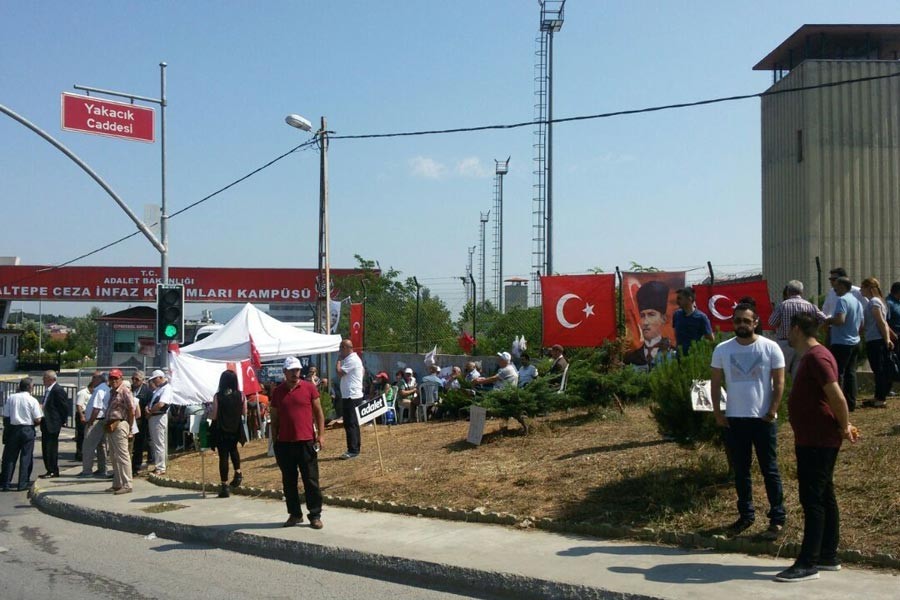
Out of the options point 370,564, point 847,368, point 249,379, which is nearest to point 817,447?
point 370,564

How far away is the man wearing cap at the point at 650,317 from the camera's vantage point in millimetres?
16922

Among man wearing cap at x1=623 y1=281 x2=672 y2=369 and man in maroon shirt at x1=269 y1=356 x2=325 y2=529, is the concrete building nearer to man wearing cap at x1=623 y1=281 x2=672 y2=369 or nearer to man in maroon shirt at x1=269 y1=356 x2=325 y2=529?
man wearing cap at x1=623 y1=281 x2=672 y2=369

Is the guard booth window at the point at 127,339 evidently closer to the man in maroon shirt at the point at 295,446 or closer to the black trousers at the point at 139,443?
the black trousers at the point at 139,443

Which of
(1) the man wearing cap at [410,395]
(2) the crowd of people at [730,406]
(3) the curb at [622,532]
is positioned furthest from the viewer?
(1) the man wearing cap at [410,395]

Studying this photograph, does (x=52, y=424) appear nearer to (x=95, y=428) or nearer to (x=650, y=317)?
(x=95, y=428)

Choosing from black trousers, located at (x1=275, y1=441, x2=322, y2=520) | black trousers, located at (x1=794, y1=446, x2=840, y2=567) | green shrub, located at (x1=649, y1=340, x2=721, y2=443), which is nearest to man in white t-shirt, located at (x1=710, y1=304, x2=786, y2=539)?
black trousers, located at (x1=794, y1=446, x2=840, y2=567)

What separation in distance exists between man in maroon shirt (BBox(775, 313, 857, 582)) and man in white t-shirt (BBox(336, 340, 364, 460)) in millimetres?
7749

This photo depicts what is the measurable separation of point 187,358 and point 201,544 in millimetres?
7928

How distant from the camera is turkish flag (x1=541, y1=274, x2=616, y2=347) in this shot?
703 inches

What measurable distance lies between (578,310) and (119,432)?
8.87 meters

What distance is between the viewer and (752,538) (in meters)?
7.54

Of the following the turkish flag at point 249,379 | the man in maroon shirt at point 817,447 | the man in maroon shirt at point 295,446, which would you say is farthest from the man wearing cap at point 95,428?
the man in maroon shirt at point 817,447

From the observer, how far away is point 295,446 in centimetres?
984

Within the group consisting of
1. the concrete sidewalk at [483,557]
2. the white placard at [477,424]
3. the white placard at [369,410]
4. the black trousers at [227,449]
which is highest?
the white placard at [369,410]
